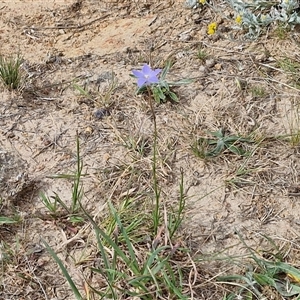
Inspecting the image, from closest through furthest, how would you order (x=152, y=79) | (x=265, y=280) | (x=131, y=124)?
(x=152, y=79) → (x=265, y=280) → (x=131, y=124)

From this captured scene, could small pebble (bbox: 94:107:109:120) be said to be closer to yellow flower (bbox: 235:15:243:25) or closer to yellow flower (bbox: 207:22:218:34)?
yellow flower (bbox: 207:22:218:34)

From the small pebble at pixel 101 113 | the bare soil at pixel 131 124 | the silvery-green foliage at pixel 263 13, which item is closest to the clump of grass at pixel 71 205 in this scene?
the bare soil at pixel 131 124

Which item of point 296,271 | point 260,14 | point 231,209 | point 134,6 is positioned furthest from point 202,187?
point 134,6

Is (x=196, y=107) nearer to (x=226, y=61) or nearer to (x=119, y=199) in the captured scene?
(x=226, y=61)

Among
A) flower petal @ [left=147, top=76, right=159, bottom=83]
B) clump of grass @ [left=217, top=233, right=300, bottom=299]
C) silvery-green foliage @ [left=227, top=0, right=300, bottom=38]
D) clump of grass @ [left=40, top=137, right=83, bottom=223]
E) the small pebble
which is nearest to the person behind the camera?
flower petal @ [left=147, top=76, right=159, bottom=83]

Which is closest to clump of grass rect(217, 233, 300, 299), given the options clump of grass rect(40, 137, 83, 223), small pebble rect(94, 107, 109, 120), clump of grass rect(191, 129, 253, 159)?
clump of grass rect(191, 129, 253, 159)

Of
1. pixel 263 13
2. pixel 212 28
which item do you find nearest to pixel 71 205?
pixel 212 28

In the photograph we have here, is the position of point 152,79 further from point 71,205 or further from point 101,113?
point 101,113
